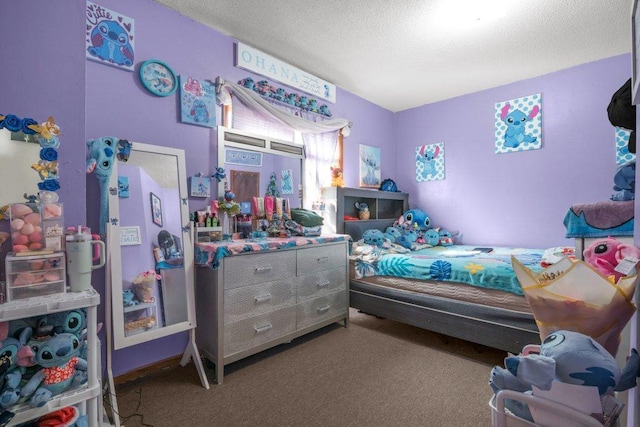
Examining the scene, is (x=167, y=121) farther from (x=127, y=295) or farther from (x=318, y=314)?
(x=318, y=314)

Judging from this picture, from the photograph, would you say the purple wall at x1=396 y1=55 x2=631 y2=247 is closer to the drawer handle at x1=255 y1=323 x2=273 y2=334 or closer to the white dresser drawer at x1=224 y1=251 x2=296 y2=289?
the white dresser drawer at x1=224 y1=251 x2=296 y2=289

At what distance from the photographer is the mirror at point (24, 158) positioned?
126cm

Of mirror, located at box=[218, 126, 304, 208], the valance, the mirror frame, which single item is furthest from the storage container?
the valance

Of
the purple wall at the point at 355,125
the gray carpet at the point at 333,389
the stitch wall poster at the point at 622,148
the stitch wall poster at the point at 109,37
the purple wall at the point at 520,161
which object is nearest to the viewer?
the purple wall at the point at 355,125

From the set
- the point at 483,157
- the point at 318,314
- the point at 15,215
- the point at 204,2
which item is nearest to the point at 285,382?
the point at 318,314

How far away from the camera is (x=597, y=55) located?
3.12 m

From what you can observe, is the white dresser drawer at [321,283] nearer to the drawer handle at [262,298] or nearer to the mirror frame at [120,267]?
the drawer handle at [262,298]

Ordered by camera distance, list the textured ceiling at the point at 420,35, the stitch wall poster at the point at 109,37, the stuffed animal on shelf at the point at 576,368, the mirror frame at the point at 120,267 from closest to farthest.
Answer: the stuffed animal on shelf at the point at 576,368 < the mirror frame at the point at 120,267 < the stitch wall poster at the point at 109,37 < the textured ceiling at the point at 420,35

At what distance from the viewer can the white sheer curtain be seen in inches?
107

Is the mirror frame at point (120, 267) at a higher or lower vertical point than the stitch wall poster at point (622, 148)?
lower

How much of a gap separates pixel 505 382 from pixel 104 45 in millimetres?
2769

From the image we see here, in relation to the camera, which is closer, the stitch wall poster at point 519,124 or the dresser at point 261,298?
the dresser at point 261,298

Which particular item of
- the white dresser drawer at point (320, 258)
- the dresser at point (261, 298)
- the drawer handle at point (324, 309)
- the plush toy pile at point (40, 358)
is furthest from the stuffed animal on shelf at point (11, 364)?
the drawer handle at point (324, 309)

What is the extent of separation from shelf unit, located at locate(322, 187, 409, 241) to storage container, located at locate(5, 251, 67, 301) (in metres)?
2.55
